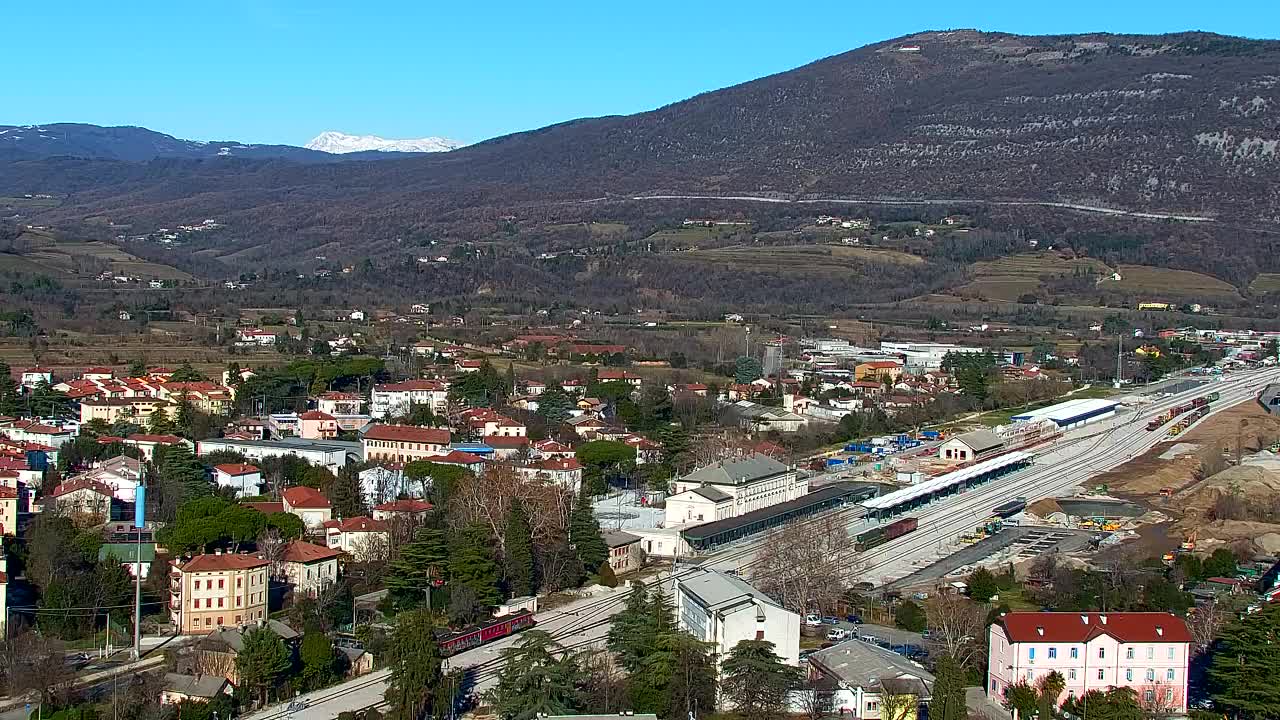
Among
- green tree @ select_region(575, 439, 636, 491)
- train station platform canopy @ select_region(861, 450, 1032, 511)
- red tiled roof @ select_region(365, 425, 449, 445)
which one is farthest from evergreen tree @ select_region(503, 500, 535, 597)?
red tiled roof @ select_region(365, 425, 449, 445)

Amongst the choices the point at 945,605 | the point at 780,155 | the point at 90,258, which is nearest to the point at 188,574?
the point at 945,605

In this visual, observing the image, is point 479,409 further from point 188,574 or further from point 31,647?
point 31,647

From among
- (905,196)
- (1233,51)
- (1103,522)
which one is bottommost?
(1103,522)

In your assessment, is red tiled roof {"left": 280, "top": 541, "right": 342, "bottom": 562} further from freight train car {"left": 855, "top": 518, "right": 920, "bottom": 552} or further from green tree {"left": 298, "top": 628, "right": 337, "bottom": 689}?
freight train car {"left": 855, "top": 518, "right": 920, "bottom": 552}

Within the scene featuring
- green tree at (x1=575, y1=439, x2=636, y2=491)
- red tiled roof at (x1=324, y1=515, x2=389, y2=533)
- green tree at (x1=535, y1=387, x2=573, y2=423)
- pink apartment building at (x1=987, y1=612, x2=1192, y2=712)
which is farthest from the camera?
green tree at (x1=535, y1=387, x2=573, y2=423)

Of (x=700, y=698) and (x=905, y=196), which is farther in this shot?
(x=905, y=196)

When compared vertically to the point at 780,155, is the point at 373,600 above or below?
below

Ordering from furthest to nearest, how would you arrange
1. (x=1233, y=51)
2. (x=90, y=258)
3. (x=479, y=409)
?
1. (x=1233, y=51)
2. (x=90, y=258)
3. (x=479, y=409)

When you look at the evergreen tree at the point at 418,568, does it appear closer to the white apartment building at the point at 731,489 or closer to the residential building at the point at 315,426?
the white apartment building at the point at 731,489
